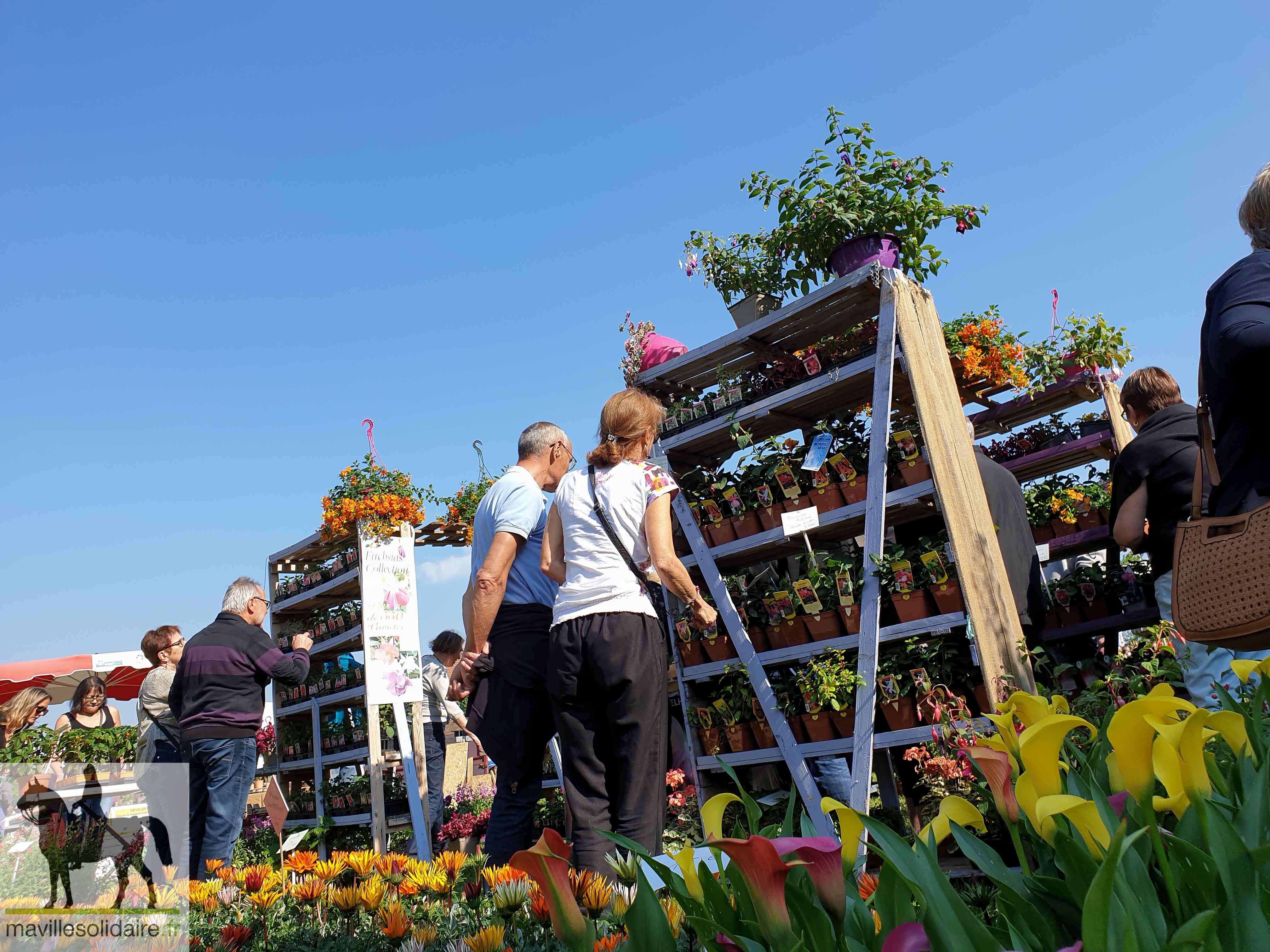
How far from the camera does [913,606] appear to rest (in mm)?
3473

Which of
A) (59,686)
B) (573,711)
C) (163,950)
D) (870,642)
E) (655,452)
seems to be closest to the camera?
(163,950)

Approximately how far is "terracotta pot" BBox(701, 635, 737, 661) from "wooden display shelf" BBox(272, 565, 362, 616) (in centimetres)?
337

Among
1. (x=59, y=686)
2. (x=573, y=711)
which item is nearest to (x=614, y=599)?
(x=573, y=711)

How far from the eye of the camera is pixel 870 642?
3508mm

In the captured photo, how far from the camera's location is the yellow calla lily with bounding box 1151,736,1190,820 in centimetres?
64

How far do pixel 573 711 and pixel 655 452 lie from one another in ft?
6.94

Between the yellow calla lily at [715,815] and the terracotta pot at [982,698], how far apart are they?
9.58ft

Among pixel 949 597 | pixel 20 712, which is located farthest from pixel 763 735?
pixel 20 712

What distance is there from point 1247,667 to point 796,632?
2884mm

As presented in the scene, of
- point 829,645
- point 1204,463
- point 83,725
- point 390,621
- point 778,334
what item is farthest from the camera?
point 390,621

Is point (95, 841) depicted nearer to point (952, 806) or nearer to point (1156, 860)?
point (952, 806)

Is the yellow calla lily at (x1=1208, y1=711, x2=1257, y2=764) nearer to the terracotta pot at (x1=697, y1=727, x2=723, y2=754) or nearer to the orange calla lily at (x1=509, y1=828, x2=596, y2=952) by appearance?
the orange calla lily at (x1=509, y1=828, x2=596, y2=952)

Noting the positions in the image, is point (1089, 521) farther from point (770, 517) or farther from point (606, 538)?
point (606, 538)

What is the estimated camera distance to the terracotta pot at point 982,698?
3.35 metres
